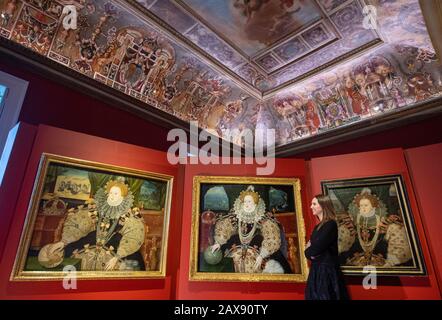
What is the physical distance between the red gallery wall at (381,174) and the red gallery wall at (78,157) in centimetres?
280

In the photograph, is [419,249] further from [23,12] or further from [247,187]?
[23,12]

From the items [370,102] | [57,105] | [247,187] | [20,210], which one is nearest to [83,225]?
[20,210]

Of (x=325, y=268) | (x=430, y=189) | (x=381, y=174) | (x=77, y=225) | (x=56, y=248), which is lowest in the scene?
(x=325, y=268)

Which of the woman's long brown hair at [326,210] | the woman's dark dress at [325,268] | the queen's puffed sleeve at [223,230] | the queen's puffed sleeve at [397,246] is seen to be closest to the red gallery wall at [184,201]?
the queen's puffed sleeve at [397,246]

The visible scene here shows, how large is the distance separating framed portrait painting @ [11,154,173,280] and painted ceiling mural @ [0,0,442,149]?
2350 millimetres

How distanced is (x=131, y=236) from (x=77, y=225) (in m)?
0.81

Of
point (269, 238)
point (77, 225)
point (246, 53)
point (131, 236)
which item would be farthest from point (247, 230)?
point (246, 53)

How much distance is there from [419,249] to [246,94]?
5185 mm

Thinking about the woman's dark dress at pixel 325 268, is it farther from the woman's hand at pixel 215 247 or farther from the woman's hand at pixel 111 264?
the woman's hand at pixel 111 264

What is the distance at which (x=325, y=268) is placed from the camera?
3738mm

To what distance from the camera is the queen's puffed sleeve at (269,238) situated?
4656 millimetres

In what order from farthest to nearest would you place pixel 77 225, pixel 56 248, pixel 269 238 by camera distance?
1. pixel 269 238
2. pixel 77 225
3. pixel 56 248

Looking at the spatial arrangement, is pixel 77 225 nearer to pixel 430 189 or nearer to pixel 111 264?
pixel 111 264

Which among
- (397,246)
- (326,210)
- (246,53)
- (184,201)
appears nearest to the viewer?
(326,210)
